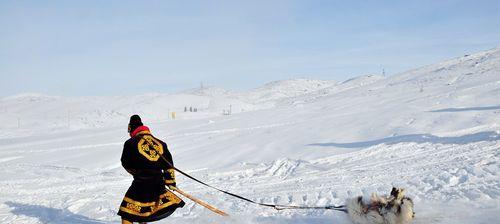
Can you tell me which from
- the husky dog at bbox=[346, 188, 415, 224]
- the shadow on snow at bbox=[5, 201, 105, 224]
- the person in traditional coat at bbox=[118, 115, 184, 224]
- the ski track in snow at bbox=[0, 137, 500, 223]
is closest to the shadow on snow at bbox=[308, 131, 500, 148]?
the ski track in snow at bbox=[0, 137, 500, 223]

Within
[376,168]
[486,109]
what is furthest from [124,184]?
[486,109]

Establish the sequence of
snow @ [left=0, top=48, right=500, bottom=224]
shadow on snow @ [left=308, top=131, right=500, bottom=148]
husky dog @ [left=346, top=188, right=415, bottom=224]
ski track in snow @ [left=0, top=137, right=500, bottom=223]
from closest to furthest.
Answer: husky dog @ [left=346, top=188, right=415, bottom=224]
ski track in snow @ [left=0, top=137, right=500, bottom=223]
snow @ [left=0, top=48, right=500, bottom=224]
shadow on snow @ [left=308, top=131, right=500, bottom=148]

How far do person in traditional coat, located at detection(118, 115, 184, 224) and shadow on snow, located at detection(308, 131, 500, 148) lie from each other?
31.6ft

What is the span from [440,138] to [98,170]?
985cm

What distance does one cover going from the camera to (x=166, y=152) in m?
5.85

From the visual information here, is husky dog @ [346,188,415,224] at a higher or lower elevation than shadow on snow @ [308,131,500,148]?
higher

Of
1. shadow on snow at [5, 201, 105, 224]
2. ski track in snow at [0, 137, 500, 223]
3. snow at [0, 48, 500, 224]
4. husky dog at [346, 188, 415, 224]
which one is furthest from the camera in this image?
shadow on snow at [5, 201, 105, 224]

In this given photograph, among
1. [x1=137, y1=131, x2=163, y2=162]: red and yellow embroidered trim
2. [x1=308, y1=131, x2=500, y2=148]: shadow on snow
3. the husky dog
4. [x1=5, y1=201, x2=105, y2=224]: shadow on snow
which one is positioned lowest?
[x1=5, y1=201, x2=105, y2=224]: shadow on snow

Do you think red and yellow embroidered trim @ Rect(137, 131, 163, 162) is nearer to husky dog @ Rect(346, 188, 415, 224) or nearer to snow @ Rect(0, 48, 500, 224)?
snow @ Rect(0, 48, 500, 224)

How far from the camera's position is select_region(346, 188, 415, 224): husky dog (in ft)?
18.1

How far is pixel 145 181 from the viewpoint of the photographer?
18.5 feet

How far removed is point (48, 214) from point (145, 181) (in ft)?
12.0

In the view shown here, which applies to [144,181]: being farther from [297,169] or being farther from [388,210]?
[297,169]

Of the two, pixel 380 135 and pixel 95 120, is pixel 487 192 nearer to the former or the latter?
pixel 380 135
